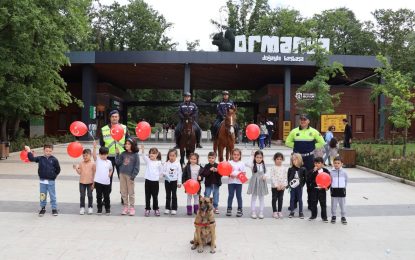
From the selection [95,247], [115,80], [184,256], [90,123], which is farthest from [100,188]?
[115,80]

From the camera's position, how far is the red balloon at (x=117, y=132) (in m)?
10.1

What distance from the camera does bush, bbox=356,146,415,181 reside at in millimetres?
15922

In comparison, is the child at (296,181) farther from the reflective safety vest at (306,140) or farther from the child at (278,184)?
the reflective safety vest at (306,140)

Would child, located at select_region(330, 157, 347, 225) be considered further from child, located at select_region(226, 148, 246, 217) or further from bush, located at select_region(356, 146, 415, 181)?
bush, located at select_region(356, 146, 415, 181)

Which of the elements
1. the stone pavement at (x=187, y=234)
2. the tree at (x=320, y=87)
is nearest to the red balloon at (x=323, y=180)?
the stone pavement at (x=187, y=234)

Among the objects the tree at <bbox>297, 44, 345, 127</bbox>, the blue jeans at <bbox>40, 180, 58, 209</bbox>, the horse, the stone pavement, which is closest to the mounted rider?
the horse

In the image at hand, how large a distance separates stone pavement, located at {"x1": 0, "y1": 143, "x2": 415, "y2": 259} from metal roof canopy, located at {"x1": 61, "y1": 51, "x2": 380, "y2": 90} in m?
24.7

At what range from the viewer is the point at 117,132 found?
10094 millimetres

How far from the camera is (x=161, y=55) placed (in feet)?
116

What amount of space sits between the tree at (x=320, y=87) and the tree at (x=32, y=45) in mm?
17293

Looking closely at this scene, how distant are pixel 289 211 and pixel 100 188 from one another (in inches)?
163

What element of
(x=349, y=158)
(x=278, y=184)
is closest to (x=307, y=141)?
(x=278, y=184)

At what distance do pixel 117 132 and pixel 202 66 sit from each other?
27903 millimetres

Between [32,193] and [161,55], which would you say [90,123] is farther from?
[32,193]
